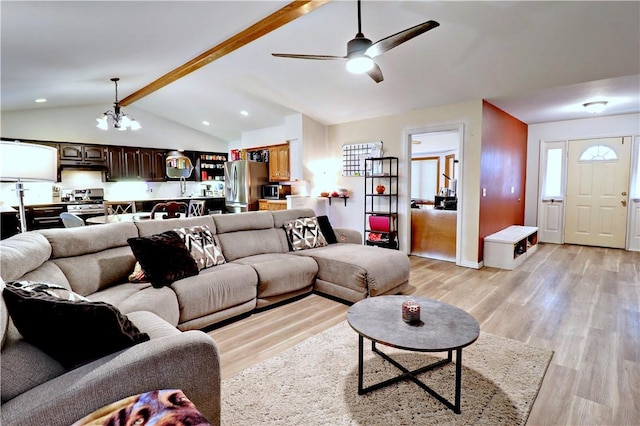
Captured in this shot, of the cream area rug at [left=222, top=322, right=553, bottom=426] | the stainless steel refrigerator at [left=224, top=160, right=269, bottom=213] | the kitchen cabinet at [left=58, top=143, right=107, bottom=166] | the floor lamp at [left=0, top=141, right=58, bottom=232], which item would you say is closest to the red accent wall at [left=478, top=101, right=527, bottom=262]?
the cream area rug at [left=222, top=322, right=553, bottom=426]

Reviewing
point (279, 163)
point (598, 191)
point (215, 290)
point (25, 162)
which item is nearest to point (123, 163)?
point (279, 163)

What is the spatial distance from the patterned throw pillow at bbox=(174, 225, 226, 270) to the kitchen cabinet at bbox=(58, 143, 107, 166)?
5.44 m

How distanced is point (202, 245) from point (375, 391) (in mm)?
1954

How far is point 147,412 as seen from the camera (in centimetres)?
108

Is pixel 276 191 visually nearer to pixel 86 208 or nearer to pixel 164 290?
pixel 86 208

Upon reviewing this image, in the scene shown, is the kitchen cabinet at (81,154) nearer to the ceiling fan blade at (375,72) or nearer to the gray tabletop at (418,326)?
the ceiling fan blade at (375,72)

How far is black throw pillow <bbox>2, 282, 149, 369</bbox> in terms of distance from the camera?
1199 millimetres

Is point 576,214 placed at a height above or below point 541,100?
below

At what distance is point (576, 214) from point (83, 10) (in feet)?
26.4

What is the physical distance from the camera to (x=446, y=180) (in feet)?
28.7

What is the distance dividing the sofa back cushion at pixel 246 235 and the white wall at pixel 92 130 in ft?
→ 18.2

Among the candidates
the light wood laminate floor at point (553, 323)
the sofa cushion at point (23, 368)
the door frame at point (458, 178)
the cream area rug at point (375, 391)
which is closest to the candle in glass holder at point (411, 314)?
the cream area rug at point (375, 391)

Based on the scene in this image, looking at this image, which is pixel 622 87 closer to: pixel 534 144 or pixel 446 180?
pixel 534 144

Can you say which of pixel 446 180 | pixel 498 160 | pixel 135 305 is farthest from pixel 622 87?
pixel 135 305
